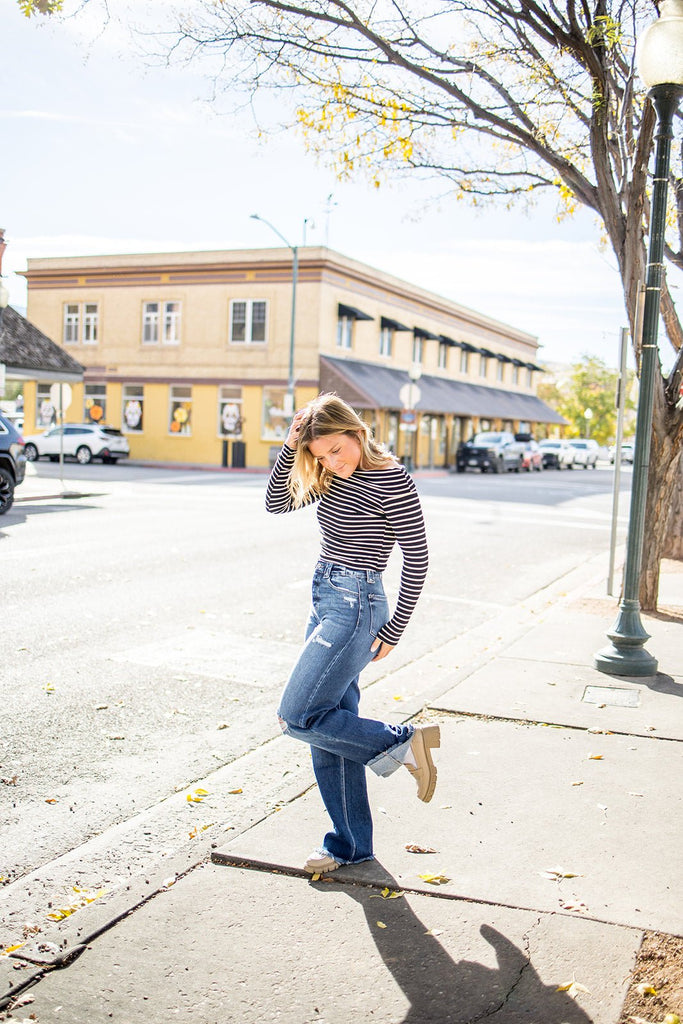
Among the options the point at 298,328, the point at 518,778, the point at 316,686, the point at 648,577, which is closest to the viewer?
the point at 316,686

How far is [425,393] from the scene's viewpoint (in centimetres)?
4603

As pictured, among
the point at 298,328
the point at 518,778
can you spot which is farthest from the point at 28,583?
the point at 298,328

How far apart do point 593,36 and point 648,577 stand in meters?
4.69

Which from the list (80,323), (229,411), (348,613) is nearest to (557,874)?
(348,613)

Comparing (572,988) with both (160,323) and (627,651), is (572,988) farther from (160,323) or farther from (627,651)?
(160,323)

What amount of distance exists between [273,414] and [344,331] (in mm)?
4771

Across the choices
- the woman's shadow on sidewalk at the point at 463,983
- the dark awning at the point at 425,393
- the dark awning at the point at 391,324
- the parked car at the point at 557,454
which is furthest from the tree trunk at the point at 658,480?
the parked car at the point at 557,454

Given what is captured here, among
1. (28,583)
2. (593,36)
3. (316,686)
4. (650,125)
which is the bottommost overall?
(28,583)

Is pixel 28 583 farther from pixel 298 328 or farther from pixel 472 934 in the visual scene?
pixel 298 328

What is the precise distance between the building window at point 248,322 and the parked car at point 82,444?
6.24m

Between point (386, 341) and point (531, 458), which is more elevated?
point (386, 341)

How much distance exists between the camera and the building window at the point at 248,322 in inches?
1609

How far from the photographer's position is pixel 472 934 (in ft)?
11.0

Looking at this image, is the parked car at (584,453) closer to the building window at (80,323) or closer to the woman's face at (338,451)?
the building window at (80,323)
